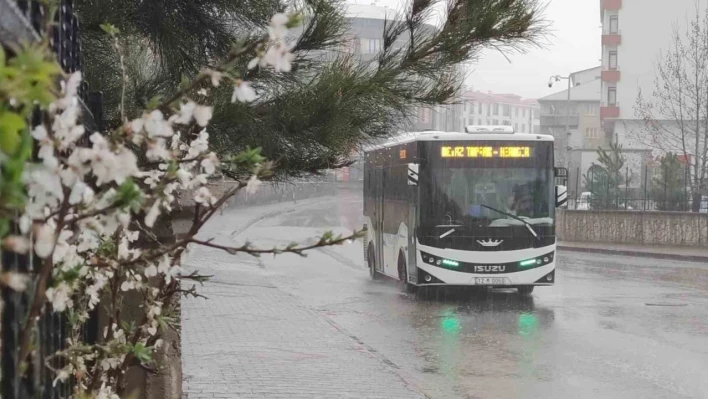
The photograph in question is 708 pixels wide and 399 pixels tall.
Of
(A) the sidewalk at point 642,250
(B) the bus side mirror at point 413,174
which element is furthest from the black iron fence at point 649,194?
(B) the bus side mirror at point 413,174

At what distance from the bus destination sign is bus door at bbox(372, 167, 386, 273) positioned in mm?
4026

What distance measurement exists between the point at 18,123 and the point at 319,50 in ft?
22.7

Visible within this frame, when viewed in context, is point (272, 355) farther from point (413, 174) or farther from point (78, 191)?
point (78, 191)

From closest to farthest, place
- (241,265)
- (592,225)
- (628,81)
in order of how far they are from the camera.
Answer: (241,265)
(592,225)
(628,81)

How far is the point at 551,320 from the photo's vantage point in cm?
1555

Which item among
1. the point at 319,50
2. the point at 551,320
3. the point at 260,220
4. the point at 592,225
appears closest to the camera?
the point at 319,50

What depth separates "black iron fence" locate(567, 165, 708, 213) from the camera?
3609cm

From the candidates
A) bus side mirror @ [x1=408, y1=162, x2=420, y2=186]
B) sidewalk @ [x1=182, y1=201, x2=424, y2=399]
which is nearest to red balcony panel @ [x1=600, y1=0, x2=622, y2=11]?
bus side mirror @ [x1=408, y1=162, x2=420, y2=186]

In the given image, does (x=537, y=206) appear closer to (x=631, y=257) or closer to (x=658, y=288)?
(x=658, y=288)

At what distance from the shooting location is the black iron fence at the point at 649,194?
3609 centimetres

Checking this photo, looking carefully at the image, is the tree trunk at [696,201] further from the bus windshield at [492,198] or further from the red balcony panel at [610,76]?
the red balcony panel at [610,76]

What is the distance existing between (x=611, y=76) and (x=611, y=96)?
155cm

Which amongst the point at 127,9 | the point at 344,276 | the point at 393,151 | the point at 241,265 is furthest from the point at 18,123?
the point at 241,265

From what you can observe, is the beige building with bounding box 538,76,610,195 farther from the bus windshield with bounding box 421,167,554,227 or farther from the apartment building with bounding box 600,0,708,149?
the bus windshield with bounding box 421,167,554,227
